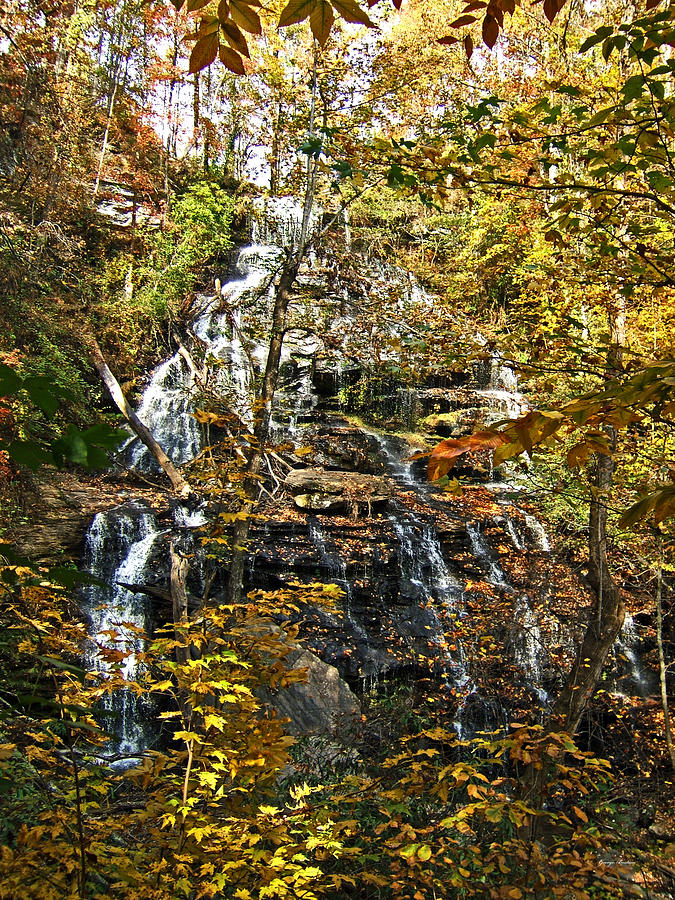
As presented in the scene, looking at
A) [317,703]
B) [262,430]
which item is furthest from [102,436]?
[317,703]

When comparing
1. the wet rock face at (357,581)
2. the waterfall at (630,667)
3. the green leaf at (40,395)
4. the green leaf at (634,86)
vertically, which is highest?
the green leaf at (634,86)

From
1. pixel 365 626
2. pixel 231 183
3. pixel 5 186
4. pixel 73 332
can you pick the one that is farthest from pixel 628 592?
pixel 231 183

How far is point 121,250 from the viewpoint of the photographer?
1593 centimetres

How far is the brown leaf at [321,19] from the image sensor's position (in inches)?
42.9

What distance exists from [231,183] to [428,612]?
54.1 feet

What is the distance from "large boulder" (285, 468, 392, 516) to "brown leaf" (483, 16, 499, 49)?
8800 mm

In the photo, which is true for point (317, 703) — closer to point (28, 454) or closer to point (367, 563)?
point (367, 563)

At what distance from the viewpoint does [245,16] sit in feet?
3.64

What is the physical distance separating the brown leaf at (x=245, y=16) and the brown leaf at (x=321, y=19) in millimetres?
Result: 112

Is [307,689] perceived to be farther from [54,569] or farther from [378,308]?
[54,569]

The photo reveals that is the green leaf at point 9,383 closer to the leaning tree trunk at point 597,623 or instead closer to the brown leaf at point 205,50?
the brown leaf at point 205,50

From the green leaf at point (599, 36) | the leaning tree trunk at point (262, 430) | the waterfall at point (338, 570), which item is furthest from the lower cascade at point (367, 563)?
the green leaf at point (599, 36)

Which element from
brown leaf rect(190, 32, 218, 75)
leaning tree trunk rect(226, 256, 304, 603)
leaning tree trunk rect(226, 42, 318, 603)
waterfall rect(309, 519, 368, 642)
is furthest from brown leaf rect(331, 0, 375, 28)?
waterfall rect(309, 519, 368, 642)

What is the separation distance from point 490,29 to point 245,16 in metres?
0.76
